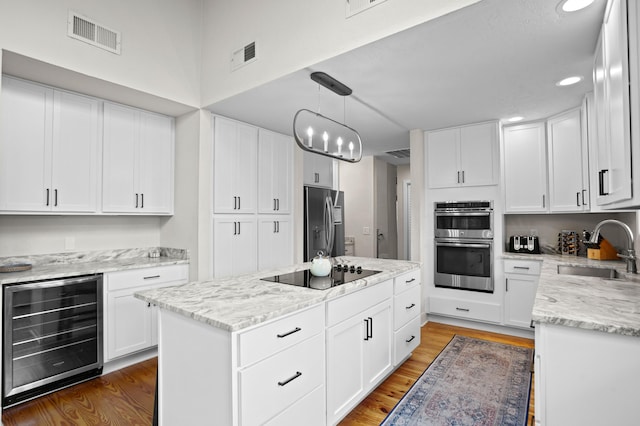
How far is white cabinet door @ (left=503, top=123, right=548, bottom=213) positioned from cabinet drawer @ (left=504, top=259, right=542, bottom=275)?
641 mm

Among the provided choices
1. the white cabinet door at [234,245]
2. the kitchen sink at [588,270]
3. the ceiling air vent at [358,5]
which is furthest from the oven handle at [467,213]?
the ceiling air vent at [358,5]

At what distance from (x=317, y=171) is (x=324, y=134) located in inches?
103

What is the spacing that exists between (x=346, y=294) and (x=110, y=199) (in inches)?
98.6

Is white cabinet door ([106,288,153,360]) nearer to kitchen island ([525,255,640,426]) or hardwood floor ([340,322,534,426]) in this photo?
hardwood floor ([340,322,534,426])

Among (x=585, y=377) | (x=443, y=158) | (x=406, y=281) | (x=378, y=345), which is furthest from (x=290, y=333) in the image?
(x=443, y=158)

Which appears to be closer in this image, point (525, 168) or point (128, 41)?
point (128, 41)

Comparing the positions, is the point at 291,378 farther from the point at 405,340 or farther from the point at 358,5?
the point at 358,5

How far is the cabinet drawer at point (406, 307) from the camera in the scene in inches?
110

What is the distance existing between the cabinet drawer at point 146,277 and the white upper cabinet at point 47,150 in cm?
69

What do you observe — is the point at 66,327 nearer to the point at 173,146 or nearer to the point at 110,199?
the point at 110,199

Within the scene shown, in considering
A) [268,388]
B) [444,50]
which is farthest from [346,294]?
[444,50]

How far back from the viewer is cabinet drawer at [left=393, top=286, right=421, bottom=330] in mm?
2785

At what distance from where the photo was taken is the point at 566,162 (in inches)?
143

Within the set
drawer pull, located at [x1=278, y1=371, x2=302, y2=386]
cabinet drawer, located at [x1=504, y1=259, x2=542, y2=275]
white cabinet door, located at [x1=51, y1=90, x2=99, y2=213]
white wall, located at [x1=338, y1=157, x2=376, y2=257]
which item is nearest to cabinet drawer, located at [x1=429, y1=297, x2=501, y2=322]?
cabinet drawer, located at [x1=504, y1=259, x2=542, y2=275]
